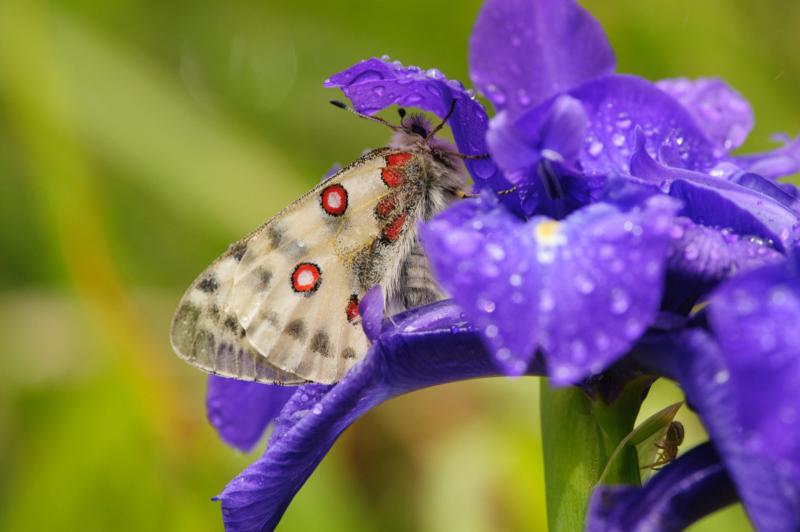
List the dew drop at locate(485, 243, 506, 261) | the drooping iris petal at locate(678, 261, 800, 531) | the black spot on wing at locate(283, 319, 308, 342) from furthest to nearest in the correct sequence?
1. the black spot on wing at locate(283, 319, 308, 342)
2. the dew drop at locate(485, 243, 506, 261)
3. the drooping iris petal at locate(678, 261, 800, 531)

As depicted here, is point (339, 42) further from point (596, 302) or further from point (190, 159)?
point (596, 302)

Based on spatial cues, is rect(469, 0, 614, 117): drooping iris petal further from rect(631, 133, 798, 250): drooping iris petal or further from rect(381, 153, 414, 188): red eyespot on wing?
rect(381, 153, 414, 188): red eyespot on wing

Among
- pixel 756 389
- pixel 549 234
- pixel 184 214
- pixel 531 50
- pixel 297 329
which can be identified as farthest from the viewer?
pixel 184 214

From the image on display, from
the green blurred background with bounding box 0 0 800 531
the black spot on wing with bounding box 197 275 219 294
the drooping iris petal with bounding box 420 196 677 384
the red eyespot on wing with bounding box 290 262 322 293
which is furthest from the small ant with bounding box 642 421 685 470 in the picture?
the green blurred background with bounding box 0 0 800 531

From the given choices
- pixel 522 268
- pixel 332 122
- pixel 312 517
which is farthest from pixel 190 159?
pixel 522 268

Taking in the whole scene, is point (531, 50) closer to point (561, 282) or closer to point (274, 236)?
point (561, 282)

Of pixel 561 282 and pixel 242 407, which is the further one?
pixel 242 407

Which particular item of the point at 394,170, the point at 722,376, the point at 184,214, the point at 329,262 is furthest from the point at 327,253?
the point at 184,214
